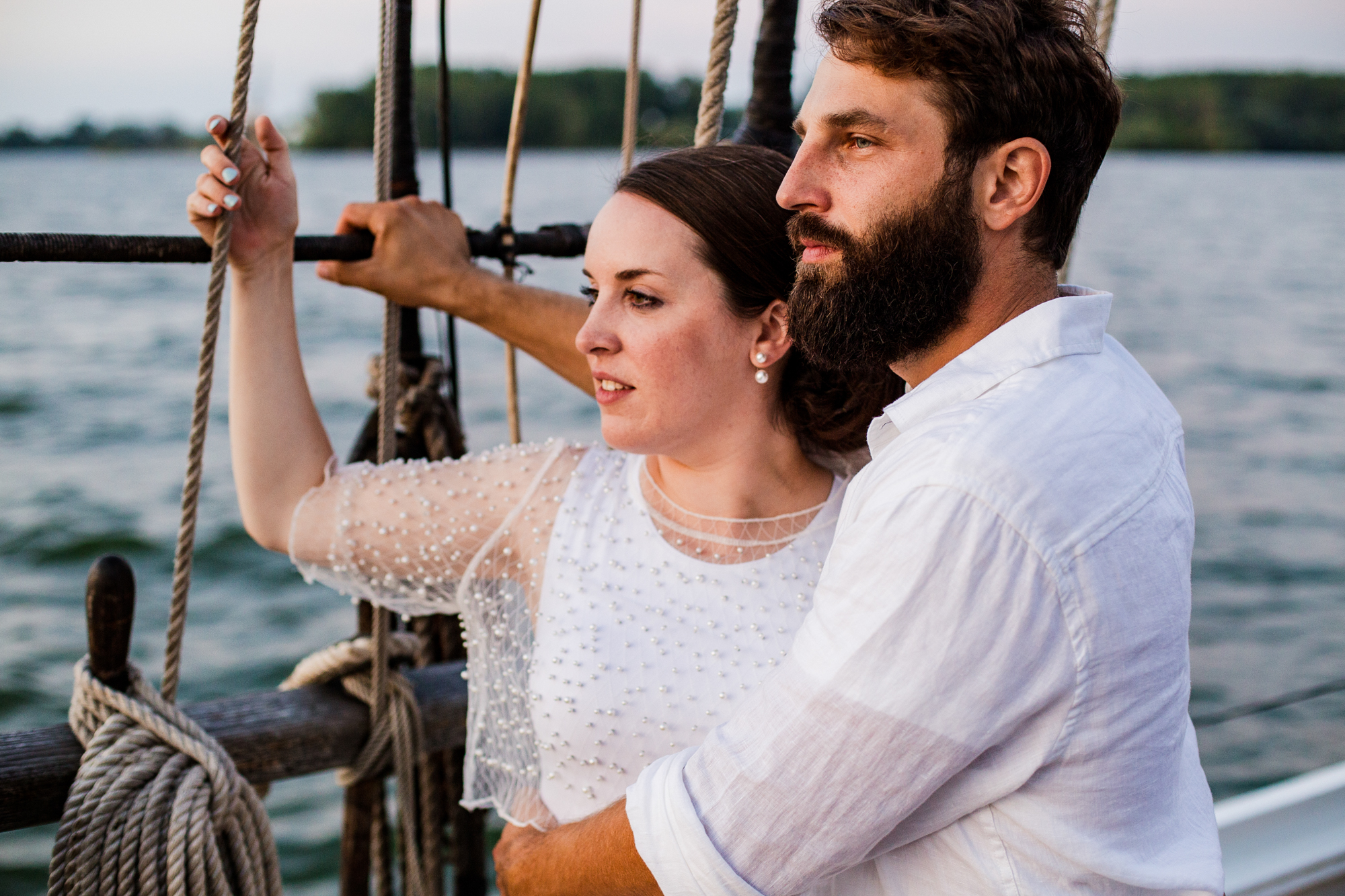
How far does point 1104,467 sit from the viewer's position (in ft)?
2.61

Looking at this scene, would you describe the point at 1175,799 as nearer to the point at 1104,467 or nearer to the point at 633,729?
the point at 1104,467

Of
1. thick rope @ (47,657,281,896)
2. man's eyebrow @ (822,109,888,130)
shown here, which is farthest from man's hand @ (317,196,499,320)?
man's eyebrow @ (822,109,888,130)

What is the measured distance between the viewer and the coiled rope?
48.6 inches

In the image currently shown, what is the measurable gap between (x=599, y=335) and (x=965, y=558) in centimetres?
65

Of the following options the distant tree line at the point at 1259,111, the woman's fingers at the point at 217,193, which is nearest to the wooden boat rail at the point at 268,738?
the woman's fingers at the point at 217,193

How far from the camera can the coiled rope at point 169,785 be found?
1.24m

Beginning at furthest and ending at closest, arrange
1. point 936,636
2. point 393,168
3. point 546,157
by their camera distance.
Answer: point 546,157
point 393,168
point 936,636

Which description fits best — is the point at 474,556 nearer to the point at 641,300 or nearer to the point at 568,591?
the point at 568,591

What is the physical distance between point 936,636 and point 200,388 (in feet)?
3.10

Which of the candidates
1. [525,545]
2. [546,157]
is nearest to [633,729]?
[525,545]

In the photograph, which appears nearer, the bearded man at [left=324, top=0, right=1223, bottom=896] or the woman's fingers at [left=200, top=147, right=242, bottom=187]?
the bearded man at [left=324, top=0, right=1223, bottom=896]

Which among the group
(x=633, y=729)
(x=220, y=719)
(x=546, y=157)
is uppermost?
(x=633, y=729)

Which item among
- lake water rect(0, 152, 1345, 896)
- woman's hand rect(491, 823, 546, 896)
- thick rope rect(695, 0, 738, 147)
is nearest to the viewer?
woman's hand rect(491, 823, 546, 896)

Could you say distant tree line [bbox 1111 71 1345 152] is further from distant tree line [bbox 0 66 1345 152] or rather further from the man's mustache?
the man's mustache
